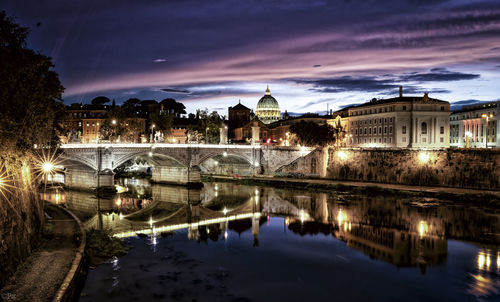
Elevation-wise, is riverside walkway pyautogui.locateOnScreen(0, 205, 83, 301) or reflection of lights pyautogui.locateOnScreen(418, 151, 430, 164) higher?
reflection of lights pyautogui.locateOnScreen(418, 151, 430, 164)

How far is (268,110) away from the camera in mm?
167750

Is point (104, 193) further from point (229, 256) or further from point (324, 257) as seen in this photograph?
point (324, 257)

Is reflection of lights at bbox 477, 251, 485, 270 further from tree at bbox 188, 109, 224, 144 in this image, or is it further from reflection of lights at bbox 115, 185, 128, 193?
tree at bbox 188, 109, 224, 144

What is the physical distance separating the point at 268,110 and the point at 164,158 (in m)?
109

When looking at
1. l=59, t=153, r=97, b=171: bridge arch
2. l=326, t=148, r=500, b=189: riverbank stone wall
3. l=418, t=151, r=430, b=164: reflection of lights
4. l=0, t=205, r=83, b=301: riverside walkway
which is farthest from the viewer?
l=418, t=151, r=430, b=164: reflection of lights

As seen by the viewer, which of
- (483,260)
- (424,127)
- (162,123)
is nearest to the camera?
(483,260)

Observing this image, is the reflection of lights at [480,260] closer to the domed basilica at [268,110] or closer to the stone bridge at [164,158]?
the stone bridge at [164,158]

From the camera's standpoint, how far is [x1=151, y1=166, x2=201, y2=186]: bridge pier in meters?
60.8

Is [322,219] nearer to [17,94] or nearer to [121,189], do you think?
[17,94]

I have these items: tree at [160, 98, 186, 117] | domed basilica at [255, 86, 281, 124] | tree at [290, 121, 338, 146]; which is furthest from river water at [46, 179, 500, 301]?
domed basilica at [255, 86, 281, 124]

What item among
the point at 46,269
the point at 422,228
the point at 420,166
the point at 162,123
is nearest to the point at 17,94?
the point at 46,269

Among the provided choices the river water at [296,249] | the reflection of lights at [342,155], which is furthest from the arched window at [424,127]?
the river water at [296,249]

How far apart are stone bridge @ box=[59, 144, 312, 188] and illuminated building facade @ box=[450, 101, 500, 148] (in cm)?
4551

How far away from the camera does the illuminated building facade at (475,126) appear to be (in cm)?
9133
